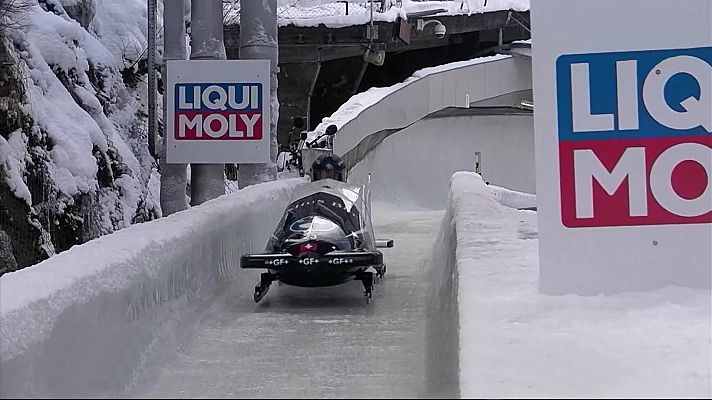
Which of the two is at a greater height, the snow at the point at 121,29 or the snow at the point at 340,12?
the snow at the point at 340,12

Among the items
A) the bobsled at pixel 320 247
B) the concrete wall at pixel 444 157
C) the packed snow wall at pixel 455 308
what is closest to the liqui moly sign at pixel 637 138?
the packed snow wall at pixel 455 308

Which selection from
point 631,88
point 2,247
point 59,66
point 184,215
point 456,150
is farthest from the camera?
point 456,150

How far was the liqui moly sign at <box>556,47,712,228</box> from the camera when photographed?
10.8ft

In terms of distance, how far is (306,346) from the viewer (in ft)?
12.7

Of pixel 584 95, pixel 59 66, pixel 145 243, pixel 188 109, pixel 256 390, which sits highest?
pixel 59 66

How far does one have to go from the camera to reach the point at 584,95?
338cm

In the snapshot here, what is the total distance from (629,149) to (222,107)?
198 inches

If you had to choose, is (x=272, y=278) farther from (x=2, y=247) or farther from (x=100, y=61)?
(x=100, y=61)

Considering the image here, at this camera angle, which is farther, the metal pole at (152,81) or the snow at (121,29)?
the snow at (121,29)

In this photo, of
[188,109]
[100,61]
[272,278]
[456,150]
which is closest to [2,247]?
[188,109]

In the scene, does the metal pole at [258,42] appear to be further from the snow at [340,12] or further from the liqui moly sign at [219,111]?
the snow at [340,12]

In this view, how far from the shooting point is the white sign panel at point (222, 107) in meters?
7.68

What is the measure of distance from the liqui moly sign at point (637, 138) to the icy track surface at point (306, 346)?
0.99 metres

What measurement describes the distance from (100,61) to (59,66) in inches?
58.0
